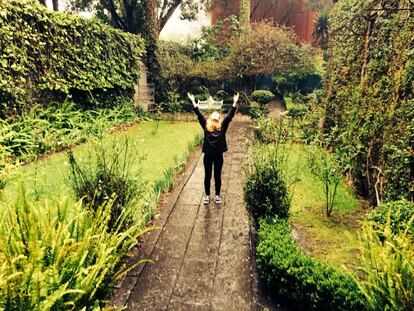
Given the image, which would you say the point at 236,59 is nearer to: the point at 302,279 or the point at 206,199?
the point at 206,199

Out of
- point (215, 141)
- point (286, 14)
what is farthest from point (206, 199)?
point (286, 14)

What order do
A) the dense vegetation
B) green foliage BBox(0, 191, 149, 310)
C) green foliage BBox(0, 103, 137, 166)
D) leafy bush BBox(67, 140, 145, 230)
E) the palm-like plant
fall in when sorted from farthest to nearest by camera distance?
1. the palm-like plant
2. the dense vegetation
3. green foliage BBox(0, 103, 137, 166)
4. leafy bush BBox(67, 140, 145, 230)
5. green foliage BBox(0, 191, 149, 310)

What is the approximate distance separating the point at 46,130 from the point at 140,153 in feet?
11.7

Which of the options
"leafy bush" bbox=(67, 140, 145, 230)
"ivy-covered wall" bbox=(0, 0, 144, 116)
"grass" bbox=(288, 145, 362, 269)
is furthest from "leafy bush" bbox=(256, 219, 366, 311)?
"ivy-covered wall" bbox=(0, 0, 144, 116)

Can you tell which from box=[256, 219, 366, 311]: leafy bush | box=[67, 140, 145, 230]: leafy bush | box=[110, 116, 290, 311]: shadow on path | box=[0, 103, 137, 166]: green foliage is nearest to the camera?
box=[256, 219, 366, 311]: leafy bush

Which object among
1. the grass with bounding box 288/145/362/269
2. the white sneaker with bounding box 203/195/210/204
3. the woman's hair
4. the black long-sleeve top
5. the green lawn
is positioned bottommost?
the grass with bounding box 288/145/362/269

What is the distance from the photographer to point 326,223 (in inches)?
215

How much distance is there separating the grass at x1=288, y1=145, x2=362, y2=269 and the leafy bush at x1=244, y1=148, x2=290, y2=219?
0.48 m

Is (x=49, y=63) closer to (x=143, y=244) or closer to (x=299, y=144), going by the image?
(x=143, y=244)

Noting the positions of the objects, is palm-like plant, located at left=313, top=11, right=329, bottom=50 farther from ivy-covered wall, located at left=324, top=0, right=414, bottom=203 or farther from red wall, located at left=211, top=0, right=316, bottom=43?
ivy-covered wall, located at left=324, top=0, right=414, bottom=203

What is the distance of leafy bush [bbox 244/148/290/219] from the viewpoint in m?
4.61

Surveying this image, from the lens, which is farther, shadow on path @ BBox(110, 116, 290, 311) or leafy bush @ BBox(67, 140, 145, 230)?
leafy bush @ BBox(67, 140, 145, 230)

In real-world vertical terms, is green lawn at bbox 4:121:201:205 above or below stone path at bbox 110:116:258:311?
above

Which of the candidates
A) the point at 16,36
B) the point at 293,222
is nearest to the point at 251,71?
the point at 16,36
